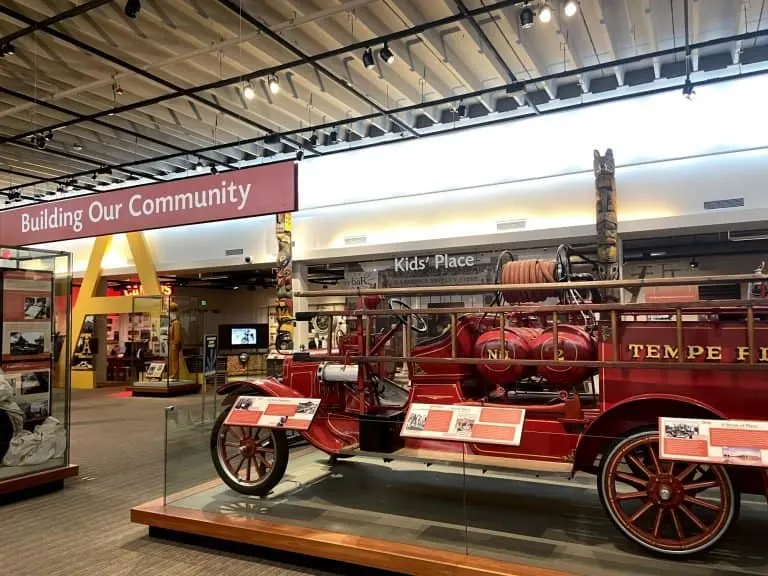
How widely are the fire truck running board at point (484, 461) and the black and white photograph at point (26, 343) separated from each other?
3123mm

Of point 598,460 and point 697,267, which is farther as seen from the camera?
point 697,267

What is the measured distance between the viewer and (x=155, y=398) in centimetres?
1238

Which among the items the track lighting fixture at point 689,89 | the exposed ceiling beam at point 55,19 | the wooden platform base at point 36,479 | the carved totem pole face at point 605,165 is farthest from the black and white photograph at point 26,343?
the track lighting fixture at point 689,89

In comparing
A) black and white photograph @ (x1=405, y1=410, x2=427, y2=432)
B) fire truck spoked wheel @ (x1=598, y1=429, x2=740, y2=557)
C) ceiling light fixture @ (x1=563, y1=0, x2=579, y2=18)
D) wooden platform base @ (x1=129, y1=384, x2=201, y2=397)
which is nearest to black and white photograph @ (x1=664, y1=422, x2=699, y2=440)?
fire truck spoked wheel @ (x1=598, y1=429, x2=740, y2=557)

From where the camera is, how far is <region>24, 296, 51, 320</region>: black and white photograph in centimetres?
521

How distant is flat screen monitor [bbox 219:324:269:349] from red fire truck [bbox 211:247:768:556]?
9538 mm

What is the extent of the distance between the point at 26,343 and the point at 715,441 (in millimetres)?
5167

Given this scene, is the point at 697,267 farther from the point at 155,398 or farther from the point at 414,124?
the point at 155,398

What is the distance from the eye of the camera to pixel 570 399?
3.78 metres

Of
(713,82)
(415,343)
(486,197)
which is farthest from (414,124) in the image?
(415,343)

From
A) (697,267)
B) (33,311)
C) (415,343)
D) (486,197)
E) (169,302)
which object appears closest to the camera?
(415,343)

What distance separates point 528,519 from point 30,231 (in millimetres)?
4139

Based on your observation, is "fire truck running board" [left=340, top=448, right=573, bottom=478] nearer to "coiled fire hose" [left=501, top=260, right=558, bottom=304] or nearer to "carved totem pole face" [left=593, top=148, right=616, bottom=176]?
"coiled fire hose" [left=501, top=260, right=558, bottom=304]

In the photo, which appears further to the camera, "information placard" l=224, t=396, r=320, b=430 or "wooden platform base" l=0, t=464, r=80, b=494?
"wooden platform base" l=0, t=464, r=80, b=494
